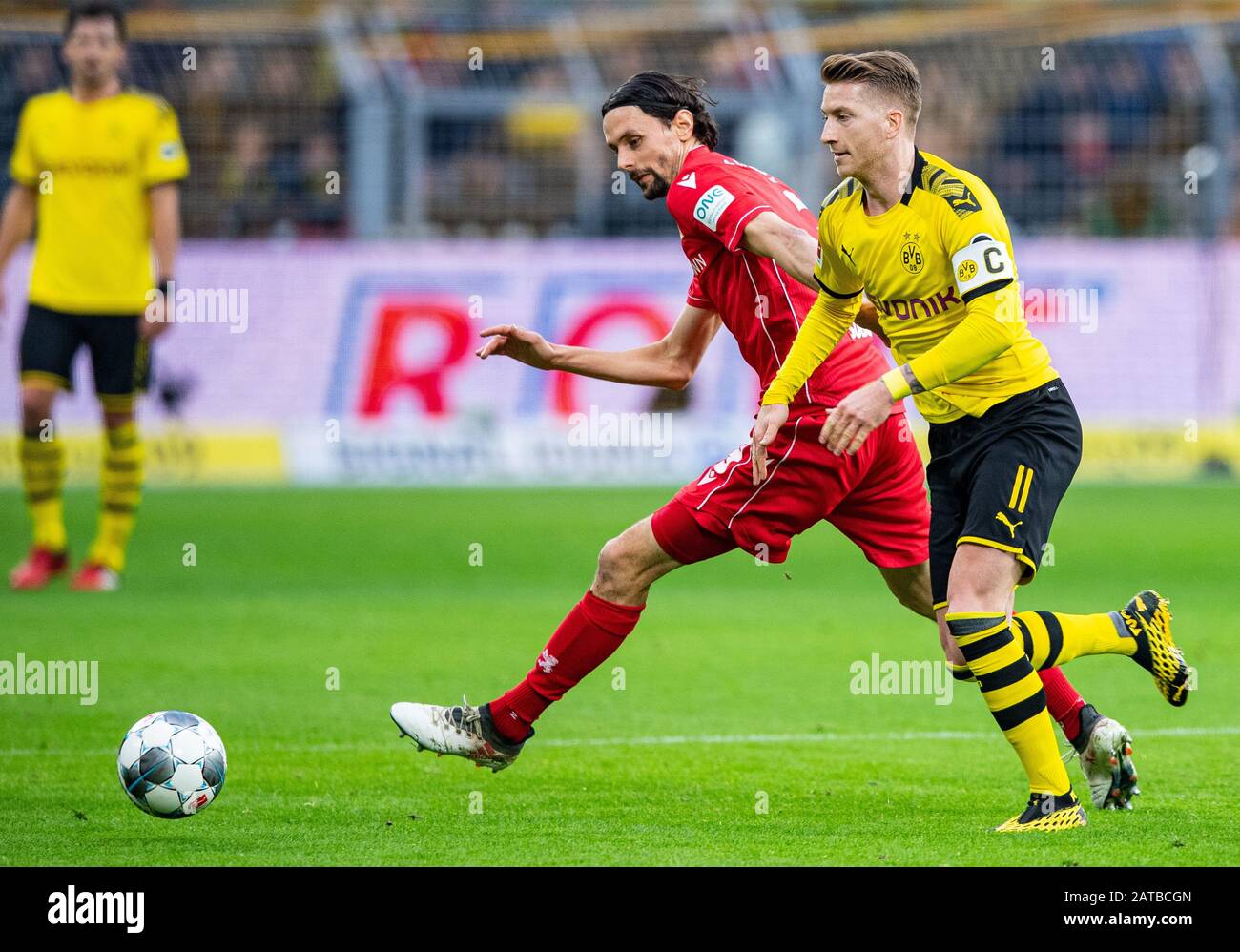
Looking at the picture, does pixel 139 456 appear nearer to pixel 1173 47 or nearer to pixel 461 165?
pixel 461 165

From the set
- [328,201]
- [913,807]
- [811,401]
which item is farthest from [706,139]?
[328,201]

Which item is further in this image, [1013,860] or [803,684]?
[803,684]

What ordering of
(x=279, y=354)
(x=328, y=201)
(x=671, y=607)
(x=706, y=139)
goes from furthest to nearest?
(x=328, y=201)
(x=279, y=354)
(x=671, y=607)
(x=706, y=139)

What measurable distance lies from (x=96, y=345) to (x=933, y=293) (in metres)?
7.18

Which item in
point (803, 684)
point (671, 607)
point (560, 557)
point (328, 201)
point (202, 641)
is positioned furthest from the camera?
point (328, 201)

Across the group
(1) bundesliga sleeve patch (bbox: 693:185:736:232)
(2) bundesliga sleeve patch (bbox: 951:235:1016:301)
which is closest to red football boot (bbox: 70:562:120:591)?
(1) bundesliga sleeve patch (bbox: 693:185:736:232)

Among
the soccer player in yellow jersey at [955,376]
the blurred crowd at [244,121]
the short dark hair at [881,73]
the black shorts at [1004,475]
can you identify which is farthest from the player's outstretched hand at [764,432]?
the blurred crowd at [244,121]

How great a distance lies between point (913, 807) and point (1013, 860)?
0.88m

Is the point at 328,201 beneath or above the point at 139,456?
above

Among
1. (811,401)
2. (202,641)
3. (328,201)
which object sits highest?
(328,201)

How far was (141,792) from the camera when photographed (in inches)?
209

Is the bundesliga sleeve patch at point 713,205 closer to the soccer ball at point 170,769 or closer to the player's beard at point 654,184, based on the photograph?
the player's beard at point 654,184

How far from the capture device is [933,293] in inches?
211

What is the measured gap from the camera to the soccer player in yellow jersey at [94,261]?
1116cm
